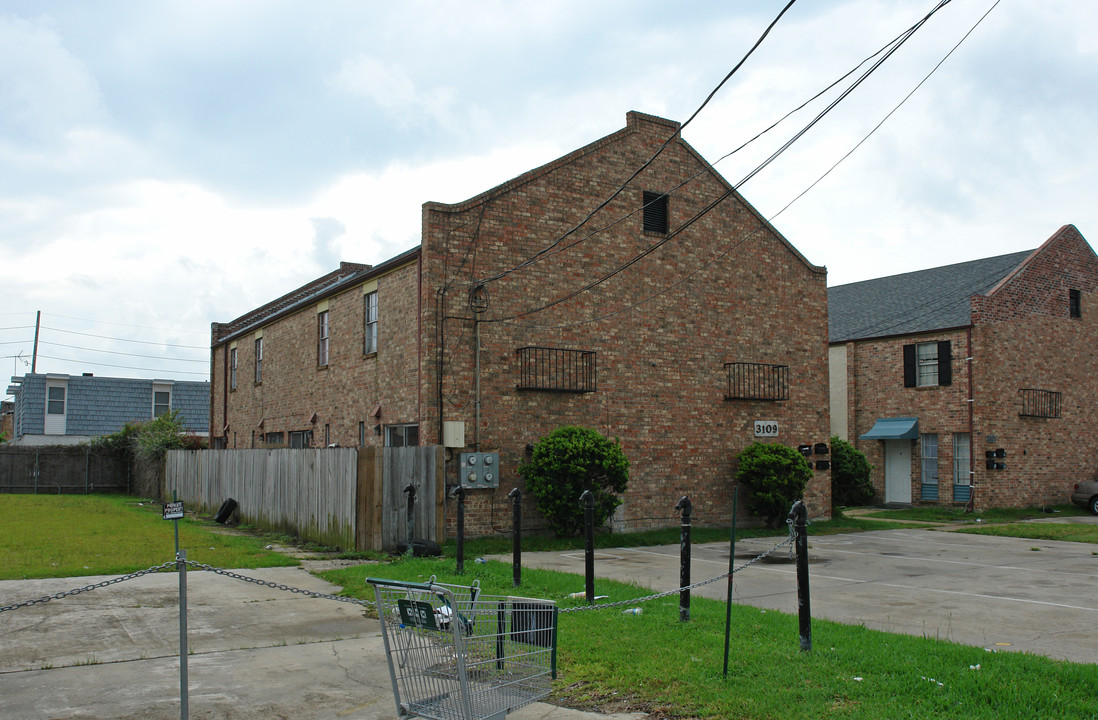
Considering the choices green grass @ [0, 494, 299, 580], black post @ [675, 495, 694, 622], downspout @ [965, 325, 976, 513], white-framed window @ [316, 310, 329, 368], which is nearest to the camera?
black post @ [675, 495, 694, 622]

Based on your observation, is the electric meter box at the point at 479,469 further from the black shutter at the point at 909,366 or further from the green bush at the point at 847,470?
the black shutter at the point at 909,366

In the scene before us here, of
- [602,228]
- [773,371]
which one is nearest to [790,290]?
[773,371]

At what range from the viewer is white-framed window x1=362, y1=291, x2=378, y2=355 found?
1983 centimetres

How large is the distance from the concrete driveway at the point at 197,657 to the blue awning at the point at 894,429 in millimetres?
22330

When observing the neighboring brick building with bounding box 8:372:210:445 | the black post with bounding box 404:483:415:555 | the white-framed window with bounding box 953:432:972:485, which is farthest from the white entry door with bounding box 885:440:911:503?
the neighboring brick building with bounding box 8:372:210:445

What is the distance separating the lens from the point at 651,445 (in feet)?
63.6

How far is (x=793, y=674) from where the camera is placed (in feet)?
21.7

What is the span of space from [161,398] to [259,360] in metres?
21.1

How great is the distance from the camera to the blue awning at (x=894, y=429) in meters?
28.3

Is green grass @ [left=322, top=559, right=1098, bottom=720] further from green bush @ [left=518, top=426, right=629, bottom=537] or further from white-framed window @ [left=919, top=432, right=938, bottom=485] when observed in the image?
white-framed window @ [left=919, top=432, right=938, bottom=485]

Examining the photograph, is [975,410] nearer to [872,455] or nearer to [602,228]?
[872,455]

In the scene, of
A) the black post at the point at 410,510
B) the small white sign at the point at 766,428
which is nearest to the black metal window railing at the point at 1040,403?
the small white sign at the point at 766,428

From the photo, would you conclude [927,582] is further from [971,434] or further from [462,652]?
[971,434]

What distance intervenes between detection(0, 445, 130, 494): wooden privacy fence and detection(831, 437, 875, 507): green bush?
93.7ft
